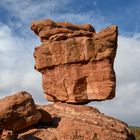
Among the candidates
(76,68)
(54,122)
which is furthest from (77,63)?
(54,122)

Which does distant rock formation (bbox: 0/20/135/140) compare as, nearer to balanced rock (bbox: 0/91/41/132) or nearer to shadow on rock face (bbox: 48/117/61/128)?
shadow on rock face (bbox: 48/117/61/128)

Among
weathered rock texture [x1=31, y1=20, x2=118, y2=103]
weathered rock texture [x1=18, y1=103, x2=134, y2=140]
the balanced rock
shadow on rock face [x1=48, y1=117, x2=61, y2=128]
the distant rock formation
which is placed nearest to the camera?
the balanced rock

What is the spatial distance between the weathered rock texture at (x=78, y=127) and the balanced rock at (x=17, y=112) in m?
0.88

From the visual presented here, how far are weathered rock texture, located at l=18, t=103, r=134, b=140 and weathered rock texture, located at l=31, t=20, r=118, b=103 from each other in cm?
249

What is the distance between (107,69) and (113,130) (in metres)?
7.34

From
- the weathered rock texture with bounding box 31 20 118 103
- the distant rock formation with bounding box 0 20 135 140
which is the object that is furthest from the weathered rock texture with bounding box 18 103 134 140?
the weathered rock texture with bounding box 31 20 118 103

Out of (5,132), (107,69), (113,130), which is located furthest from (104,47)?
(5,132)

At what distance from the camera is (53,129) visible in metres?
31.0

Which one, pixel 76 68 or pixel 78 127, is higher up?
pixel 76 68

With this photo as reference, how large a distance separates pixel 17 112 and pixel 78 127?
5.74m

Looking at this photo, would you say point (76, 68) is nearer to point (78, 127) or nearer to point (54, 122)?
point (54, 122)

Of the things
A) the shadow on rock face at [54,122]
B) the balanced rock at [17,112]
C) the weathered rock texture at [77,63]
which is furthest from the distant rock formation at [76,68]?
the balanced rock at [17,112]

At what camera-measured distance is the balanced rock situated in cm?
2786

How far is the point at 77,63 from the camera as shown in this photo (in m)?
39.3
